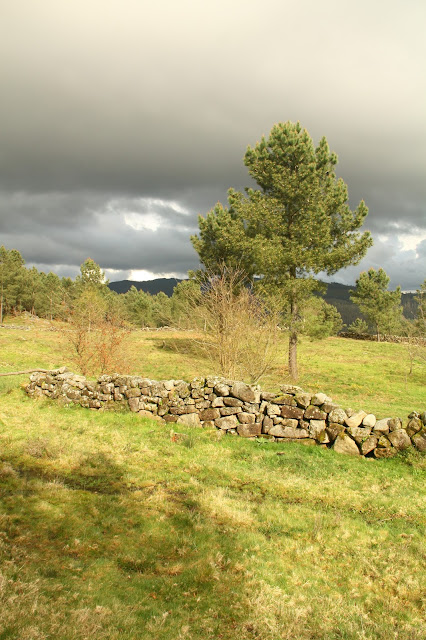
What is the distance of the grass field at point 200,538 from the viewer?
12.3 ft

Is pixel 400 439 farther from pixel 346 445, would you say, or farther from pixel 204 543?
pixel 204 543

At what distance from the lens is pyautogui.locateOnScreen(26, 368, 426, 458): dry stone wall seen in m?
9.33

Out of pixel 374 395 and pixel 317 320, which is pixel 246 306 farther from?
pixel 374 395

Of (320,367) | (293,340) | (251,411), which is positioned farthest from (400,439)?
(320,367)

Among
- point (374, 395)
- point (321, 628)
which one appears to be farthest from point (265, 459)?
point (374, 395)

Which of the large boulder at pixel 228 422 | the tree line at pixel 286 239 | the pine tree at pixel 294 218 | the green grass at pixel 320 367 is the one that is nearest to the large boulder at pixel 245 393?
the large boulder at pixel 228 422

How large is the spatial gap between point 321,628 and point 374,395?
60.9 feet

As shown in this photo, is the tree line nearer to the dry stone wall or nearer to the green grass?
the green grass

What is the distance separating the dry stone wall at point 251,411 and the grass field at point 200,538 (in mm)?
557

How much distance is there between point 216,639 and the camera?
11.6ft

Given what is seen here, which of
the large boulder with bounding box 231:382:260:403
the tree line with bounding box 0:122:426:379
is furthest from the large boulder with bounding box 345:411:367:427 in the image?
the tree line with bounding box 0:122:426:379

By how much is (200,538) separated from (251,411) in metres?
5.65

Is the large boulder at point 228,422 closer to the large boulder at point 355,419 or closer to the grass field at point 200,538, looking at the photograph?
the grass field at point 200,538

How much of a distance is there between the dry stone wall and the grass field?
0.56 m
